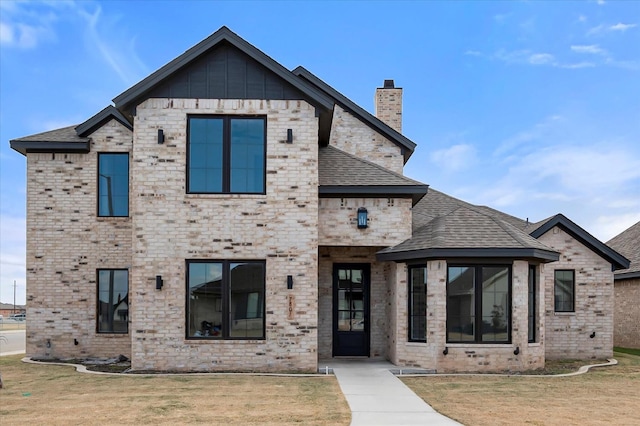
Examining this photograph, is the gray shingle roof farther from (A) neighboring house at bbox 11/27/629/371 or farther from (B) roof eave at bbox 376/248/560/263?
(B) roof eave at bbox 376/248/560/263

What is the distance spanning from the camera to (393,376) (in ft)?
42.5

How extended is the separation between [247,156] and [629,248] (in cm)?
1893

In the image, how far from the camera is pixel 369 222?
48.6 ft

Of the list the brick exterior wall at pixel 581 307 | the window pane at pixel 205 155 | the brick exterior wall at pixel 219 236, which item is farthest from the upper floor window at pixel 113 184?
the brick exterior wall at pixel 581 307

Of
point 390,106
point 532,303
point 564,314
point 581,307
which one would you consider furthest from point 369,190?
point 581,307

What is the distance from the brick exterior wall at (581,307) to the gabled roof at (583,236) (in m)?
0.15

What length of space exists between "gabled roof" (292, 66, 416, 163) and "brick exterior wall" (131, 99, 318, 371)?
4.94 meters

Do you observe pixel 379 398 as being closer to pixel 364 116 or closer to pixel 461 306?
pixel 461 306

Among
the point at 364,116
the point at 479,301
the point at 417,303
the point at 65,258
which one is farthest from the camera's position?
the point at 364,116

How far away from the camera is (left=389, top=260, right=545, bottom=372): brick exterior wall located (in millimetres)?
13625

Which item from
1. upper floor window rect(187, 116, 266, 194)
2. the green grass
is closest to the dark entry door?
upper floor window rect(187, 116, 266, 194)

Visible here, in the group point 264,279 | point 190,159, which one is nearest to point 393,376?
point 264,279

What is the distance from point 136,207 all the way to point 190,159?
1.63 meters

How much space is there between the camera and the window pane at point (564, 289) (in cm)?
1777
